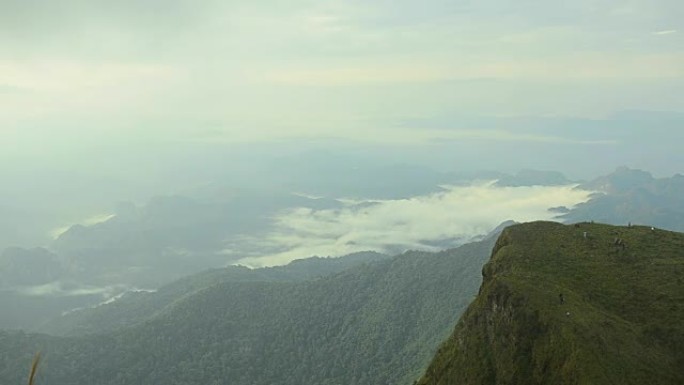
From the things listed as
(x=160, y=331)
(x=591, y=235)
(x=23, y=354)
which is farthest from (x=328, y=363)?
(x=591, y=235)

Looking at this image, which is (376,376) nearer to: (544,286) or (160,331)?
(160,331)

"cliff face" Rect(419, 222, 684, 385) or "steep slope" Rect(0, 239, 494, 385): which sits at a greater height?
"cliff face" Rect(419, 222, 684, 385)

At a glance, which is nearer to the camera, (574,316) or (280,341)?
(574,316)

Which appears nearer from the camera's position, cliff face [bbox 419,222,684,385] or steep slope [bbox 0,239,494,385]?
cliff face [bbox 419,222,684,385]

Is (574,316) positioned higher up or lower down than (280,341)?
higher up
